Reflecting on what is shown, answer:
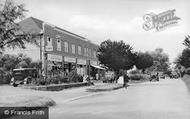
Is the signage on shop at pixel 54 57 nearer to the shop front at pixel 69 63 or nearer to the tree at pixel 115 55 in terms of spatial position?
the shop front at pixel 69 63

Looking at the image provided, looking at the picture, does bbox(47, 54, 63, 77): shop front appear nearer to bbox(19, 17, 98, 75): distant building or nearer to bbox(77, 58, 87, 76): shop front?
bbox(19, 17, 98, 75): distant building

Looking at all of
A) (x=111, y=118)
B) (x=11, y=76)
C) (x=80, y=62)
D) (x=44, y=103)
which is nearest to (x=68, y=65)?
(x=80, y=62)

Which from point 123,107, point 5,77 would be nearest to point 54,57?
point 5,77

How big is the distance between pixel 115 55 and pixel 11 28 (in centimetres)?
3788

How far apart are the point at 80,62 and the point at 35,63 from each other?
16.5 metres

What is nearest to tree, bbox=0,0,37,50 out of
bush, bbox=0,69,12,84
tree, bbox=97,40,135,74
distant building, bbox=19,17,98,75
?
distant building, bbox=19,17,98,75

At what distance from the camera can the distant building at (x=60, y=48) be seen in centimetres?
4622

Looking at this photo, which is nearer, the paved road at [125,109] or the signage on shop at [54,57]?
the paved road at [125,109]

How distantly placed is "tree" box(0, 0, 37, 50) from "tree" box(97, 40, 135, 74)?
120 feet

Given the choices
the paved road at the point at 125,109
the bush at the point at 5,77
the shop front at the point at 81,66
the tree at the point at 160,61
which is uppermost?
the tree at the point at 160,61

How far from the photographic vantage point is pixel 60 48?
51.2m

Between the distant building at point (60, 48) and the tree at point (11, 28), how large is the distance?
26311 millimetres

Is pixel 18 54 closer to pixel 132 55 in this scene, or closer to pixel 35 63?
pixel 35 63

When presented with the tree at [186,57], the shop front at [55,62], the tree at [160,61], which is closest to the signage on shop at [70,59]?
the shop front at [55,62]
